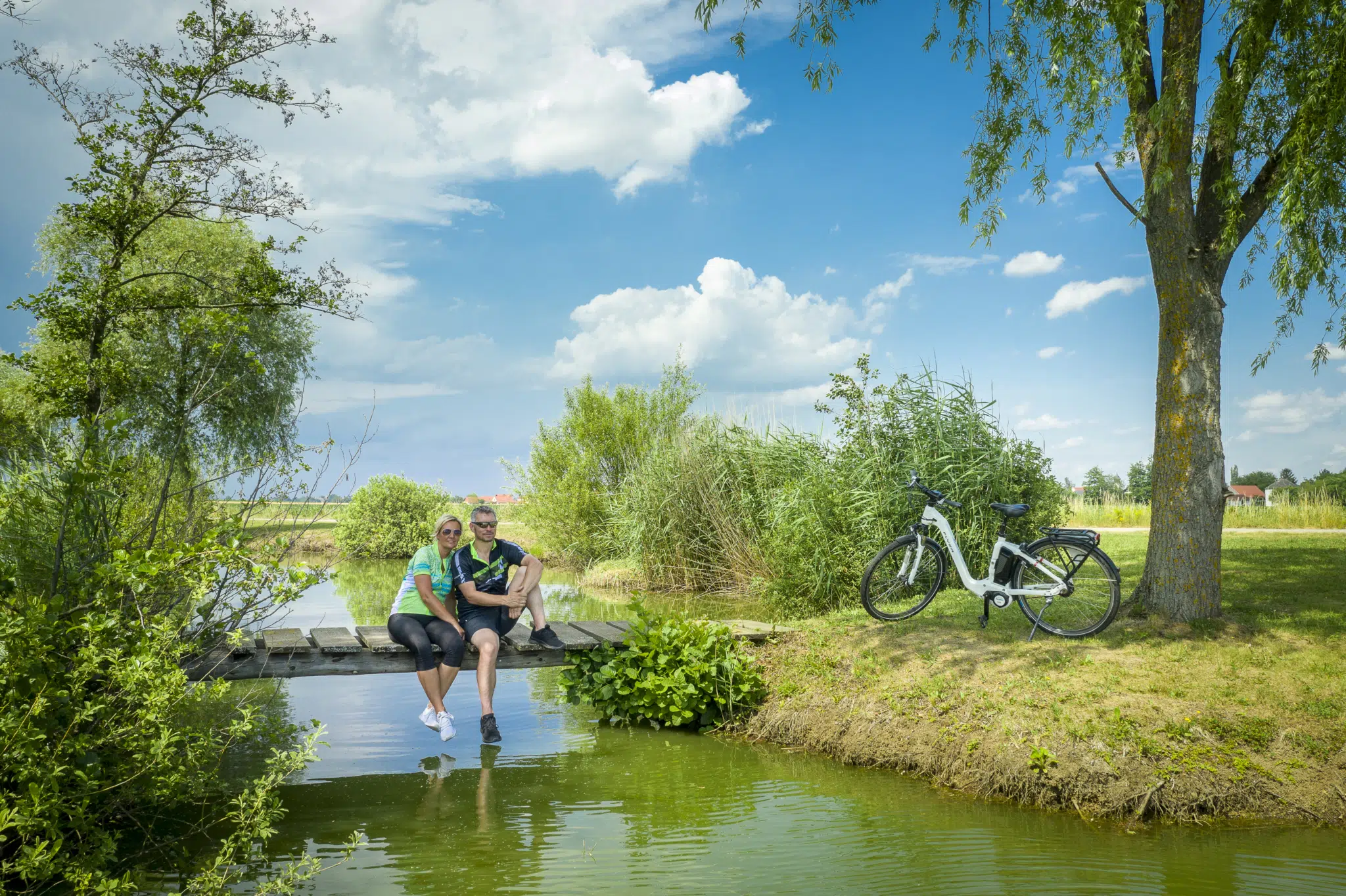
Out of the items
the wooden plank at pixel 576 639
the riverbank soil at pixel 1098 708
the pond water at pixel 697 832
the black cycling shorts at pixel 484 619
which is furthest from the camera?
the wooden plank at pixel 576 639

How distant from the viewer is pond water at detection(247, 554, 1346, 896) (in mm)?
4863

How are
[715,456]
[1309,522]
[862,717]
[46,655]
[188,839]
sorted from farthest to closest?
[1309,522] < [715,456] < [862,717] < [188,839] < [46,655]

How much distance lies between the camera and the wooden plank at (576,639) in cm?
829

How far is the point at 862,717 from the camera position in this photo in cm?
722

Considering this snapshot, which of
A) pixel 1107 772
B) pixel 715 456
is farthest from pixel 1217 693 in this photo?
pixel 715 456

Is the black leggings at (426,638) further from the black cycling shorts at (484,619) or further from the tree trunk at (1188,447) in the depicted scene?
the tree trunk at (1188,447)

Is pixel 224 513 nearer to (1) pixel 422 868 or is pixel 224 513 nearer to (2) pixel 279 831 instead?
(2) pixel 279 831

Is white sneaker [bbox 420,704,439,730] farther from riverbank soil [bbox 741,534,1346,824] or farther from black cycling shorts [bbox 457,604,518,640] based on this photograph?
riverbank soil [bbox 741,534,1346,824]

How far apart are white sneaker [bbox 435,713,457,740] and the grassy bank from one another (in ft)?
57.9

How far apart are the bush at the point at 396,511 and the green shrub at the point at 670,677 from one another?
20.5 m

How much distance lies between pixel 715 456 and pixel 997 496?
5.99 metres

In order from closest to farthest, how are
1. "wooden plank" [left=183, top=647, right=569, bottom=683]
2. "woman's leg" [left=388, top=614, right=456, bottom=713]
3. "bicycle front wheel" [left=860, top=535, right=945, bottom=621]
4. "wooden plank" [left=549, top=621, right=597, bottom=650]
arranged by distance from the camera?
"wooden plank" [left=183, top=647, right=569, bottom=683] < "woman's leg" [left=388, top=614, right=456, bottom=713] < "wooden plank" [left=549, top=621, right=597, bottom=650] < "bicycle front wheel" [left=860, top=535, right=945, bottom=621]

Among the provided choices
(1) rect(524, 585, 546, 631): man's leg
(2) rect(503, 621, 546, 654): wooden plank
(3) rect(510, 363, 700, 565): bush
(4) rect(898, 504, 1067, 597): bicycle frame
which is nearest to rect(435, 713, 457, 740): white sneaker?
(2) rect(503, 621, 546, 654): wooden plank

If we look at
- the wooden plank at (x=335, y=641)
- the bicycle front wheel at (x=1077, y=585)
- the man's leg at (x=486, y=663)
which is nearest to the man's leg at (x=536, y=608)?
the man's leg at (x=486, y=663)
